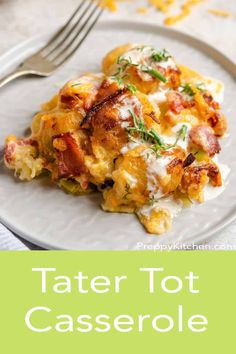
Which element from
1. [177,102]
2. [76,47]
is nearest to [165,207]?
[177,102]

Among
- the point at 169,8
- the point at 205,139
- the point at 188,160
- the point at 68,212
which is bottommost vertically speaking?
the point at 68,212

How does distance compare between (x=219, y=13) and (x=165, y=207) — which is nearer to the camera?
(x=165, y=207)

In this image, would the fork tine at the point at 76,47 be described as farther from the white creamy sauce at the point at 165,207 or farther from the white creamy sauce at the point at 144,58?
the white creamy sauce at the point at 165,207

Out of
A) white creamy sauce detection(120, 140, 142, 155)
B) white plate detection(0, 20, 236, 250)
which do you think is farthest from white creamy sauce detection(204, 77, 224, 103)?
white creamy sauce detection(120, 140, 142, 155)

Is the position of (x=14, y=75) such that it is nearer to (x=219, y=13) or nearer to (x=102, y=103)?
(x=102, y=103)

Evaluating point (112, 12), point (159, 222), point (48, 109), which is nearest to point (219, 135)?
point (159, 222)

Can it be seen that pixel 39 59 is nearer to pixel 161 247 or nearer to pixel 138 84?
pixel 138 84

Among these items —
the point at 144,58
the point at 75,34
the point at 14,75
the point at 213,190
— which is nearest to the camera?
the point at 213,190
